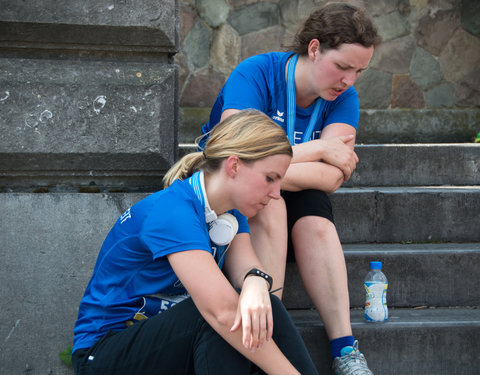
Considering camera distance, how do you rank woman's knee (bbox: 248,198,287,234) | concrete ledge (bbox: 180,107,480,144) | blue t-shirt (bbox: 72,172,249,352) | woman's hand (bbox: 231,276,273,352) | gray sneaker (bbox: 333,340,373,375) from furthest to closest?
concrete ledge (bbox: 180,107,480,144)
woman's knee (bbox: 248,198,287,234)
gray sneaker (bbox: 333,340,373,375)
blue t-shirt (bbox: 72,172,249,352)
woman's hand (bbox: 231,276,273,352)

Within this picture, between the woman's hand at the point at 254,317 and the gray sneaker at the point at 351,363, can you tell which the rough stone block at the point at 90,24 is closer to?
the woman's hand at the point at 254,317

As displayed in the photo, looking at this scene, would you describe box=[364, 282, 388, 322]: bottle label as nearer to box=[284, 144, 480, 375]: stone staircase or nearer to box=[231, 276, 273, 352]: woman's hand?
box=[284, 144, 480, 375]: stone staircase

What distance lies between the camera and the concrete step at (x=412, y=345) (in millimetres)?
2742

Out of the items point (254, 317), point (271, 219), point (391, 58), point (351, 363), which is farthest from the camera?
point (391, 58)

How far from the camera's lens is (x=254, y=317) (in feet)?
6.50

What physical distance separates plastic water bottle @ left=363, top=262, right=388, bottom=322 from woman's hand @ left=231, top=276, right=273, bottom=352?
879 millimetres

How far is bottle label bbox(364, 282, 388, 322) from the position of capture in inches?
110

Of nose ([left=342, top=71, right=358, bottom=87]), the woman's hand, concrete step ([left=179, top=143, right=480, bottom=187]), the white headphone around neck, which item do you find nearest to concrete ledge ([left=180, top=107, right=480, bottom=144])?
concrete step ([left=179, top=143, right=480, bottom=187])

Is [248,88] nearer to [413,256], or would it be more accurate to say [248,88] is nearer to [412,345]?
[413,256]

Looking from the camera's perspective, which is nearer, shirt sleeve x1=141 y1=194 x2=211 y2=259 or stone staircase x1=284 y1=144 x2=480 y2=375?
shirt sleeve x1=141 y1=194 x2=211 y2=259

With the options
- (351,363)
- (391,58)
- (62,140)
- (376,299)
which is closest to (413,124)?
(391,58)

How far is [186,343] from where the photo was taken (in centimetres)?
208

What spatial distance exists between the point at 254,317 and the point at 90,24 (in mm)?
1481

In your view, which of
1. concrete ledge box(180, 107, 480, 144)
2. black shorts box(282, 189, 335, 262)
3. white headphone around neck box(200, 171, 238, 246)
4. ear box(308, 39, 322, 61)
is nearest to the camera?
white headphone around neck box(200, 171, 238, 246)
